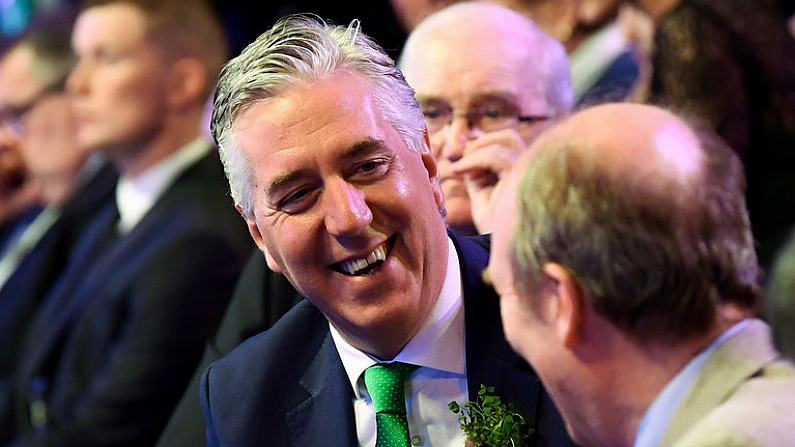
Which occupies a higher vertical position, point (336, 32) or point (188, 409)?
point (336, 32)

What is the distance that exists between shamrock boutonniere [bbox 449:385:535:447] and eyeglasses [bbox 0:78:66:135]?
11.0 feet

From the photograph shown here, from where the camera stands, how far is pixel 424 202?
2076 mm

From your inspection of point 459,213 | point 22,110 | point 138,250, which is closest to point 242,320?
point 459,213

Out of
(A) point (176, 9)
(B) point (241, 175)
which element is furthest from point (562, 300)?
(A) point (176, 9)

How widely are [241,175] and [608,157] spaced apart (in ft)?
2.74

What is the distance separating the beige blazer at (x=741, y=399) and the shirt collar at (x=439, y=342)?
65 cm

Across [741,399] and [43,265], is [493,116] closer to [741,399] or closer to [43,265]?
A: [741,399]

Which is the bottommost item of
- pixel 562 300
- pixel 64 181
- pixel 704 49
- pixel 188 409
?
pixel 64 181

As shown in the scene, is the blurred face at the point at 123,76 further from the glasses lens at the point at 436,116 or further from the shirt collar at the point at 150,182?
the glasses lens at the point at 436,116

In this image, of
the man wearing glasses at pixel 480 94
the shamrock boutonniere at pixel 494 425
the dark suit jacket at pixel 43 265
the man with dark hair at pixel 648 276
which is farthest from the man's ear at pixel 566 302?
the dark suit jacket at pixel 43 265

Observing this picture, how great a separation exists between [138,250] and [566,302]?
2.17m

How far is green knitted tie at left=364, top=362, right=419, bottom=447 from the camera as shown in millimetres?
2090

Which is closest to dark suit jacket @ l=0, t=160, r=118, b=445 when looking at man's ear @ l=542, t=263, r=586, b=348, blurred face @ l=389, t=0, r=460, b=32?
blurred face @ l=389, t=0, r=460, b=32

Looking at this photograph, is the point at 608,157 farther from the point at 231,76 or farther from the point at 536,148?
the point at 231,76
